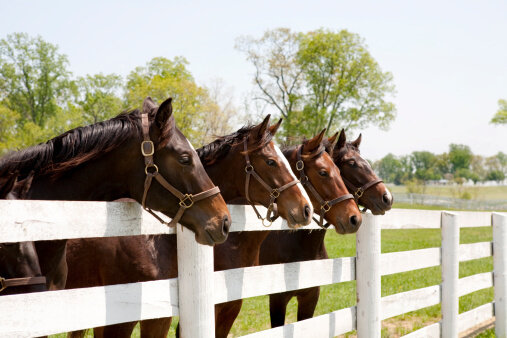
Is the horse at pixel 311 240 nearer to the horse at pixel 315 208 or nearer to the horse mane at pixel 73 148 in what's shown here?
the horse at pixel 315 208

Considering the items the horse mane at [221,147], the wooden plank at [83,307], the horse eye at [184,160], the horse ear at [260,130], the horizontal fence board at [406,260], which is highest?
the horse ear at [260,130]

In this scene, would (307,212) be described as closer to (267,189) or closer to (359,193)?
(267,189)

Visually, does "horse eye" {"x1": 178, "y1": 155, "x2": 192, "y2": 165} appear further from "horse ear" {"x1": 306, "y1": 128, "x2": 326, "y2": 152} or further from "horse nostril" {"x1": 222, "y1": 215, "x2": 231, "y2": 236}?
"horse ear" {"x1": 306, "y1": 128, "x2": 326, "y2": 152}

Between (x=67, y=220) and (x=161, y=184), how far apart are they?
2.46ft

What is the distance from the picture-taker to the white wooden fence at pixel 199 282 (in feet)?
6.97

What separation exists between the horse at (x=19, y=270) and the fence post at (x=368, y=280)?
271 cm

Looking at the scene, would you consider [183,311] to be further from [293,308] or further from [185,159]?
[293,308]

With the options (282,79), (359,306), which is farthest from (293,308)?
(282,79)

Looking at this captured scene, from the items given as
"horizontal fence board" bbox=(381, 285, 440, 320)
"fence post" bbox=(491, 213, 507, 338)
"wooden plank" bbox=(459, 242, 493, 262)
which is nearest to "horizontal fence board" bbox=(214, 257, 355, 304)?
"horizontal fence board" bbox=(381, 285, 440, 320)

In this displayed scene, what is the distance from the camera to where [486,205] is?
169 ft

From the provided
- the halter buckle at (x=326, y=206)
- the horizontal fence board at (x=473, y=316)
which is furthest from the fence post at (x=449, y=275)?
the halter buckle at (x=326, y=206)

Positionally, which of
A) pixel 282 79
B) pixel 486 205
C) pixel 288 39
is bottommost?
pixel 486 205

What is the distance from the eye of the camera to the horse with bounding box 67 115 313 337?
12.2 feet

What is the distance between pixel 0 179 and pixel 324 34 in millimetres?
39778
